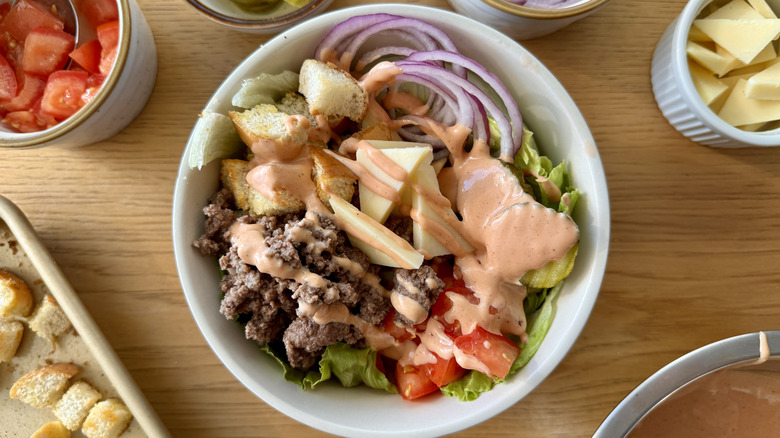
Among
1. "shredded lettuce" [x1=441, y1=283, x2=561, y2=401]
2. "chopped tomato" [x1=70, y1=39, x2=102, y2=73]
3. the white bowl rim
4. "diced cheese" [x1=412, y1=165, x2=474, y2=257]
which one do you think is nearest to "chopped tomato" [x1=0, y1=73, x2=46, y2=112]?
"chopped tomato" [x1=70, y1=39, x2=102, y2=73]

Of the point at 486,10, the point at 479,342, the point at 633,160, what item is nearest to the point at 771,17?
the point at 633,160

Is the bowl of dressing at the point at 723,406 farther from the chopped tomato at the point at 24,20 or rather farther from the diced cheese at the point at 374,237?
the chopped tomato at the point at 24,20

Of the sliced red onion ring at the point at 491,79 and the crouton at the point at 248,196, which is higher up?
the sliced red onion ring at the point at 491,79

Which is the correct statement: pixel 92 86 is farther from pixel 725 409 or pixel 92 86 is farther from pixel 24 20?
pixel 725 409

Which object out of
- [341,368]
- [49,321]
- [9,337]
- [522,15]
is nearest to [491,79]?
[522,15]

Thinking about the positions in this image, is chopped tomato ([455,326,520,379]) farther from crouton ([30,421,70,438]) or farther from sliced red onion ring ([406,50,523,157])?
crouton ([30,421,70,438])

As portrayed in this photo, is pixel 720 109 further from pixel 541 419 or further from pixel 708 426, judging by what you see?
pixel 541 419

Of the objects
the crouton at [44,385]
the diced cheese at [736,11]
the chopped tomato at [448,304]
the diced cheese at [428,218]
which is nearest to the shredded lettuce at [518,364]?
the chopped tomato at [448,304]
